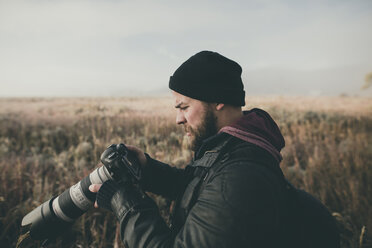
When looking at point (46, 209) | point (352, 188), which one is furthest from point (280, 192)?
point (352, 188)

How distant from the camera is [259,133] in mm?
1271

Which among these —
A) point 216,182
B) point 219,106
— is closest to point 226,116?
point 219,106

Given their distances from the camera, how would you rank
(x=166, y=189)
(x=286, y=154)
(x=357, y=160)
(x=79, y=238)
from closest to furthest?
(x=166, y=189)
(x=79, y=238)
(x=357, y=160)
(x=286, y=154)

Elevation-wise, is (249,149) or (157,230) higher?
(249,149)

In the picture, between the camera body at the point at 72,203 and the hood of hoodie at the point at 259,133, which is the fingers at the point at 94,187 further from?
the hood of hoodie at the point at 259,133

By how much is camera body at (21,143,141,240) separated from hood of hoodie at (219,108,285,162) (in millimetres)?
733

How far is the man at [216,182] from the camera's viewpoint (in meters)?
0.94

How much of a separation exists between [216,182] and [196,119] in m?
0.59

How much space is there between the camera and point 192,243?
0.96m

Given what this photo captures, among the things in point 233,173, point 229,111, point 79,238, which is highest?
point 229,111

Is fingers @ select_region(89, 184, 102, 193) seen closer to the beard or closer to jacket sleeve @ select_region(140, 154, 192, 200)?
jacket sleeve @ select_region(140, 154, 192, 200)

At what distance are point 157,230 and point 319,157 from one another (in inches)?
150

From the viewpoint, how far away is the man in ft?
3.10

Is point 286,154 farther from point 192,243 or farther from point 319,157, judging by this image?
point 192,243
